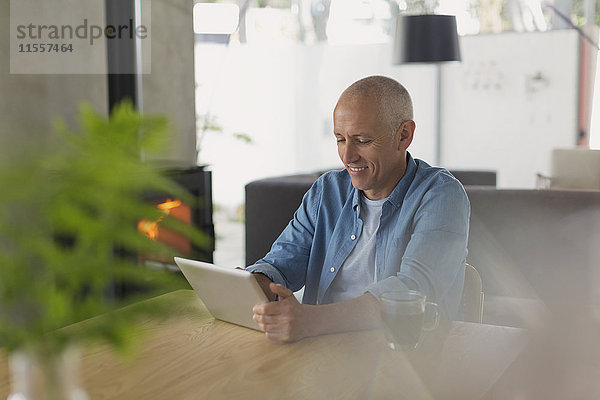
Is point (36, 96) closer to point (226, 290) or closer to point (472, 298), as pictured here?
point (226, 290)

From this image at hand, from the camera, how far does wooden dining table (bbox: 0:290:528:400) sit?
1.11 m

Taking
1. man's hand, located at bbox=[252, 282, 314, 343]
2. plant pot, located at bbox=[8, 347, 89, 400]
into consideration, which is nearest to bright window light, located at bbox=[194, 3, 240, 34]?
man's hand, located at bbox=[252, 282, 314, 343]

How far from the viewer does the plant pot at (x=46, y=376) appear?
0.61m

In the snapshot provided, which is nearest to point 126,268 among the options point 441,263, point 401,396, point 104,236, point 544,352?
point 104,236

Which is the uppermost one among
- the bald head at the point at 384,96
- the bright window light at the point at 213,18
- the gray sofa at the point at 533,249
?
the bright window light at the point at 213,18

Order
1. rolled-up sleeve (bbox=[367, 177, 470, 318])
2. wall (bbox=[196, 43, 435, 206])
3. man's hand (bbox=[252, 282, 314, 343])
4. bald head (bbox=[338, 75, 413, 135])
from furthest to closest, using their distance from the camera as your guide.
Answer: wall (bbox=[196, 43, 435, 206]), bald head (bbox=[338, 75, 413, 135]), rolled-up sleeve (bbox=[367, 177, 470, 318]), man's hand (bbox=[252, 282, 314, 343])

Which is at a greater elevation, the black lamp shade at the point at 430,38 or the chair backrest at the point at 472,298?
the black lamp shade at the point at 430,38

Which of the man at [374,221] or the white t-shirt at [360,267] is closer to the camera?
the man at [374,221]

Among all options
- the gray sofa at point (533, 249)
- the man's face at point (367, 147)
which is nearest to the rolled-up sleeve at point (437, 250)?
the man's face at point (367, 147)

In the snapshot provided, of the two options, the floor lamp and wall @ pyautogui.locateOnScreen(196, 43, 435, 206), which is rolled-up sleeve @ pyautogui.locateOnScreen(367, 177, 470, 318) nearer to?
the floor lamp

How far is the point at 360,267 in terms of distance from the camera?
192 cm

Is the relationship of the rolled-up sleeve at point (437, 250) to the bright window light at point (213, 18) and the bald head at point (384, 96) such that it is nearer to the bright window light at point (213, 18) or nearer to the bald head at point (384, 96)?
the bald head at point (384, 96)

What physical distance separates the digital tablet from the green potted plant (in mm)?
772

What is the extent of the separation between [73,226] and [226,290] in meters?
0.89
